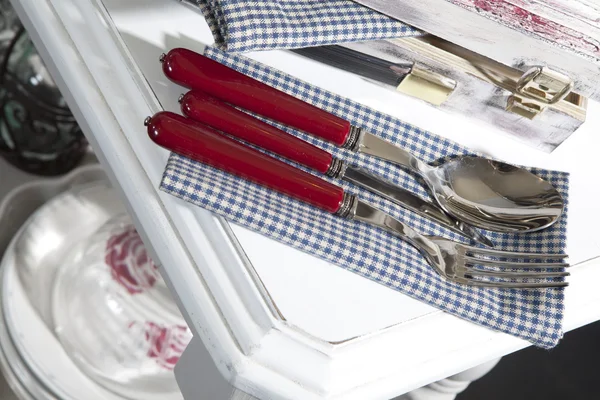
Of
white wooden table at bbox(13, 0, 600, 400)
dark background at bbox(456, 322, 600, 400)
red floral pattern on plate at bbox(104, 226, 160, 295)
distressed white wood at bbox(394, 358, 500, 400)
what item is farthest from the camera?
dark background at bbox(456, 322, 600, 400)

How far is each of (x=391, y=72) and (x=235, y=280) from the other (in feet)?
0.56

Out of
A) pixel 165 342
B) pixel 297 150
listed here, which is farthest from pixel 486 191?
pixel 165 342

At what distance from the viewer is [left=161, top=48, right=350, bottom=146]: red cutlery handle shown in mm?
340

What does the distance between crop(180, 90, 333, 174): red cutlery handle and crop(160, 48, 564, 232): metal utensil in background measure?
0.03 feet

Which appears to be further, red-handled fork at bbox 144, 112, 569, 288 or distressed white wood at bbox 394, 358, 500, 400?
distressed white wood at bbox 394, 358, 500, 400

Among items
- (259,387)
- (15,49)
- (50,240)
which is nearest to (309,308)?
(259,387)

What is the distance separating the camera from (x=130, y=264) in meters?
0.60

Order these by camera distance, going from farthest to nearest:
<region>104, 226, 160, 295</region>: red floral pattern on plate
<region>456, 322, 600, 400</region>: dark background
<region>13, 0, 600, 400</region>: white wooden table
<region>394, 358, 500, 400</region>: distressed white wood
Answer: <region>456, 322, 600, 400</region>: dark background → <region>104, 226, 160, 295</region>: red floral pattern on plate → <region>394, 358, 500, 400</region>: distressed white wood → <region>13, 0, 600, 400</region>: white wooden table

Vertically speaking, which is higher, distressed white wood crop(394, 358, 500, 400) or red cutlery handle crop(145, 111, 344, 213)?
red cutlery handle crop(145, 111, 344, 213)

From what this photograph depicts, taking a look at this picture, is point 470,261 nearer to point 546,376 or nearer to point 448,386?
point 448,386

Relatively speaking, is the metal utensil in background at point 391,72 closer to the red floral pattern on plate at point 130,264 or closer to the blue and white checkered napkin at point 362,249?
the blue and white checkered napkin at point 362,249

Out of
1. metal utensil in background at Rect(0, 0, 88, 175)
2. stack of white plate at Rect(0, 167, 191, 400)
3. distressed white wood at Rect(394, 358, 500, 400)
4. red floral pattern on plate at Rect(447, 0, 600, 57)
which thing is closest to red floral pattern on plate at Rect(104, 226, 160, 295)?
stack of white plate at Rect(0, 167, 191, 400)

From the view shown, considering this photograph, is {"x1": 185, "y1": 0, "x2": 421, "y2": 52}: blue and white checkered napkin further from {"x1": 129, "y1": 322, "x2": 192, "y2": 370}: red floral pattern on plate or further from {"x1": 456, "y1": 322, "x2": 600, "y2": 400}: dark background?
{"x1": 456, "y1": 322, "x2": 600, "y2": 400}: dark background

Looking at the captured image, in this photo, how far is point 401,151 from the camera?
1.21ft
